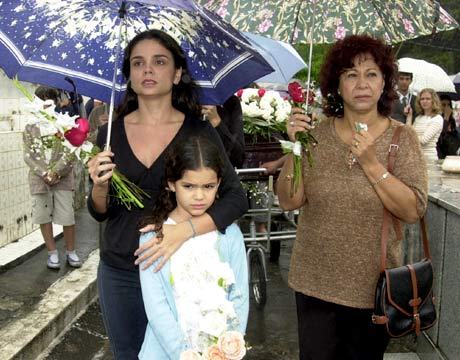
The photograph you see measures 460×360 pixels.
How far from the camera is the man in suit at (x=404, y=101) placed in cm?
A: 937

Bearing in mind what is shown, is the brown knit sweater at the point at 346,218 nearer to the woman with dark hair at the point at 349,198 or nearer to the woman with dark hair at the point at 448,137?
the woman with dark hair at the point at 349,198

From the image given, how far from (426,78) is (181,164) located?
10373mm

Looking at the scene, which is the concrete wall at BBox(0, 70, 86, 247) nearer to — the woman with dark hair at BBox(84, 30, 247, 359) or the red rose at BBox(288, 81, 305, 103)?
the woman with dark hair at BBox(84, 30, 247, 359)

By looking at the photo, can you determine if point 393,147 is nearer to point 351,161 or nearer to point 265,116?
point 351,161

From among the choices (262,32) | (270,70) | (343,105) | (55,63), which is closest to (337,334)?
(343,105)

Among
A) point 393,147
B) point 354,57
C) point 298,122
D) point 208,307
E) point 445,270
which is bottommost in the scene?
point 445,270

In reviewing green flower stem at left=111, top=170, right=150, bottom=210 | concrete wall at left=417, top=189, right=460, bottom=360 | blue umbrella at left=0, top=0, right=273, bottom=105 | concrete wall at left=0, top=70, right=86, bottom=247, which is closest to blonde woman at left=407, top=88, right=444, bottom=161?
concrete wall at left=417, top=189, right=460, bottom=360

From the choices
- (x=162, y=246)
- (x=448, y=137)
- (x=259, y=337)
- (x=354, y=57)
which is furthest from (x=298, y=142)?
(x=448, y=137)

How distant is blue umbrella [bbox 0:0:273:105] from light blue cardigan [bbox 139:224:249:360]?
0.92 meters

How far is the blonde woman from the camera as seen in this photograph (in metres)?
8.78

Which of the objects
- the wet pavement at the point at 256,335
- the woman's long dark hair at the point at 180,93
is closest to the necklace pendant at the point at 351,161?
the woman's long dark hair at the point at 180,93

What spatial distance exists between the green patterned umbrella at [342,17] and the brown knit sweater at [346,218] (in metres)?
0.66

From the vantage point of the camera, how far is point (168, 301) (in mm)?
2680

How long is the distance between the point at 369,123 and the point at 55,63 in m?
1.54
